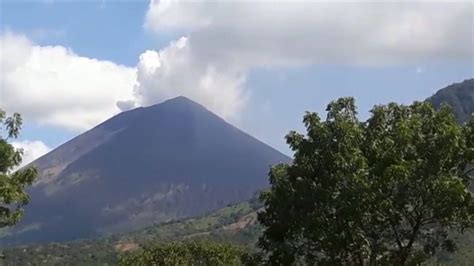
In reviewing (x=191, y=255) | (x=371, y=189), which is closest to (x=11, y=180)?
(x=371, y=189)

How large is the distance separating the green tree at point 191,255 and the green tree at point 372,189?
169ft

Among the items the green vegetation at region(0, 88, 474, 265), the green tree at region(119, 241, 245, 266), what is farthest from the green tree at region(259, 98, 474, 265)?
the green tree at region(119, 241, 245, 266)

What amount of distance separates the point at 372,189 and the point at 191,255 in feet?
187

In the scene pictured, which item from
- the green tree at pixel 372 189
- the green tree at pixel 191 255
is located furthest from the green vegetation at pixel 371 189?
→ the green tree at pixel 191 255

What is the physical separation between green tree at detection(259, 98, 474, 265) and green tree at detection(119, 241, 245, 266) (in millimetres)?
51658

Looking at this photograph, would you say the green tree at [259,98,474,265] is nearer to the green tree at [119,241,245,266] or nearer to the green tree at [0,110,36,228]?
the green tree at [0,110,36,228]

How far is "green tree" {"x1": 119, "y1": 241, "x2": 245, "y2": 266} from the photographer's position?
244ft

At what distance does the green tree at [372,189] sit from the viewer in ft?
67.0

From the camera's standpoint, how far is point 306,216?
2158 centimetres

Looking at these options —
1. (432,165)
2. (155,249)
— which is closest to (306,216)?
(432,165)

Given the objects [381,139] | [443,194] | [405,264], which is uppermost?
[381,139]

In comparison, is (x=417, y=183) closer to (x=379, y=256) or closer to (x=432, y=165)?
(x=432, y=165)

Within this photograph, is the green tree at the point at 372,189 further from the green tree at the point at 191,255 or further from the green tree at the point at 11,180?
the green tree at the point at 191,255

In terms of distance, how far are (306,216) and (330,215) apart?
27.2 inches
